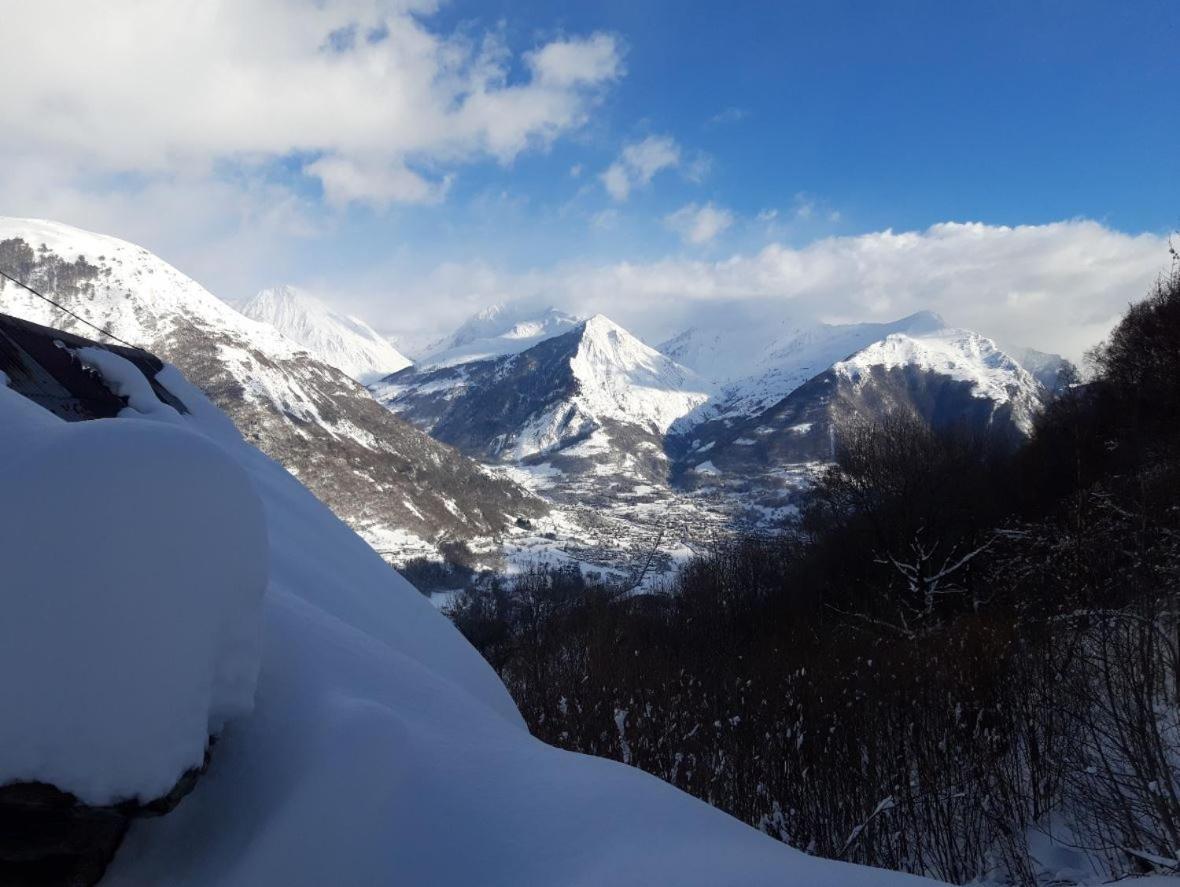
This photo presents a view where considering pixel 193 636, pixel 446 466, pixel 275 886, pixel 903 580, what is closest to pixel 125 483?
pixel 193 636

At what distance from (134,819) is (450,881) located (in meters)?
1.83

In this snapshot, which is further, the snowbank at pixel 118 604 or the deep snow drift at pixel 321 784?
the deep snow drift at pixel 321 784

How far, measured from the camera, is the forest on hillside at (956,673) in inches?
240

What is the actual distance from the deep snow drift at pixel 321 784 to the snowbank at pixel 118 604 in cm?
1

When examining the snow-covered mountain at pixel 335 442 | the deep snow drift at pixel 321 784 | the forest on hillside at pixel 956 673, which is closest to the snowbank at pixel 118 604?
the deep snow drift at pixel 321 784

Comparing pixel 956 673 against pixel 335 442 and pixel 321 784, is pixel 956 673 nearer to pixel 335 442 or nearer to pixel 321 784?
pixel 321 784

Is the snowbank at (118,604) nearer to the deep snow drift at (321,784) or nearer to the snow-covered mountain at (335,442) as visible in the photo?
the deep snow drift at (321,784)

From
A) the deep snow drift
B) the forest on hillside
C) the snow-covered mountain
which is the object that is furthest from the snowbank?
the snow-covered mountain

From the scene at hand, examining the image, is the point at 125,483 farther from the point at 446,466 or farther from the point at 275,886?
the point at 446,466

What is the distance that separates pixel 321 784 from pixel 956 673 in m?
12.2

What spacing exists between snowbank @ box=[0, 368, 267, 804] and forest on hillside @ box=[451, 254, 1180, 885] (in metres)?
6.21

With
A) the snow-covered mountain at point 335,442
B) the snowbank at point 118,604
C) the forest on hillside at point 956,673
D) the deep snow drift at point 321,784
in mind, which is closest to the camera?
the snowbank at point 118,604

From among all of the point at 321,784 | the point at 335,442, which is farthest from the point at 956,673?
the point at 335,442

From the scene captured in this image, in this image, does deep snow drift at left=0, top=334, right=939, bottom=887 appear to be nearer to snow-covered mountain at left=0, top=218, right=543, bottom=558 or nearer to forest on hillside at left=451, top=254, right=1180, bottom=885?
forest on hillside at left=451, top=254, right=1180, bottom=885
